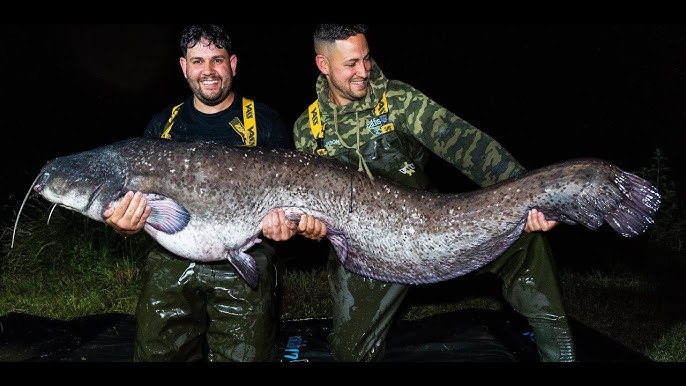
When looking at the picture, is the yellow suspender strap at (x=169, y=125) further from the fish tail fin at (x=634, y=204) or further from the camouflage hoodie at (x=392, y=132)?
the fish tail fin at (x=634, y=204)

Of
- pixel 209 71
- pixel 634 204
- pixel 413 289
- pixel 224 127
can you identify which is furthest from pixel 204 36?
pixel 413 289

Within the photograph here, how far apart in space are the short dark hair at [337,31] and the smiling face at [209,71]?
58 centimetres

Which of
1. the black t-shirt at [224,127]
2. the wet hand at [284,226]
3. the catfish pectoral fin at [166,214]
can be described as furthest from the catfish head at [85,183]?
the wet hand at [284,226]

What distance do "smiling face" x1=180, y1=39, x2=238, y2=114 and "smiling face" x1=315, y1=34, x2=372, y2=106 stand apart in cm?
55

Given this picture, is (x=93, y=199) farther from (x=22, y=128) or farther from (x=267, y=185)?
(x=22, y=128)

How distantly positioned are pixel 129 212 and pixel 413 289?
10.4 feet

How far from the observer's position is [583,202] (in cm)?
388

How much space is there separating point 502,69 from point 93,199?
615 cm

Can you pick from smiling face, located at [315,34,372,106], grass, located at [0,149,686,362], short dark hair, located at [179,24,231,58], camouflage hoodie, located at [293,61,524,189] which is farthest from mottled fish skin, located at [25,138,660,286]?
grass, located at [0,149,686,362]

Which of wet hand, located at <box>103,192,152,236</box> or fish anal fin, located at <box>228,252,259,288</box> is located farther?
fish anal fin, located at <box>228,252,259,288</box>

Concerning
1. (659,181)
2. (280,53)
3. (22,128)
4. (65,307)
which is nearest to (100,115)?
(22,128)

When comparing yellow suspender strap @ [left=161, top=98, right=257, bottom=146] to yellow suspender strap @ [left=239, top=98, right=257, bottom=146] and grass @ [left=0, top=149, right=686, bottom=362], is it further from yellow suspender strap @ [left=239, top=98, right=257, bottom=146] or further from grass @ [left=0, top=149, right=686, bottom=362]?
grass @ [left=0, top=149, right=686, bottom=362]

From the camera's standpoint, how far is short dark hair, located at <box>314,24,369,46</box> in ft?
14.4

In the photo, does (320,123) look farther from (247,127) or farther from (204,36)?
(204,36)
